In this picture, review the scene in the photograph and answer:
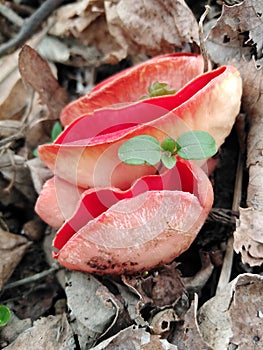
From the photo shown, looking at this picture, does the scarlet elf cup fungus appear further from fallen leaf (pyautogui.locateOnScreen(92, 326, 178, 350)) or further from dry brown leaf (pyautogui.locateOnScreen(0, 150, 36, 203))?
dry brown leaf (pyautogui.locateOnScreen(0, 150, 36, 203))

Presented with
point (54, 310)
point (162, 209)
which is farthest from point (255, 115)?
point (54, 310)

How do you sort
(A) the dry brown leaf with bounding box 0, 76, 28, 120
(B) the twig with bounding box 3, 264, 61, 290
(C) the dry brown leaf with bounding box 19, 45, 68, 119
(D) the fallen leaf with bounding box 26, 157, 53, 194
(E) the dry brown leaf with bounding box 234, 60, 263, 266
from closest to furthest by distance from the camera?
(E) the dry brown leaf with bounding box 234, 60, 263, 266 < (B) the twig with bounding box 3, 264, 61, 290 < (D) the fallen leaf with bounding box 26, 157, 53, 194 < (C) the dry brown leaf with bounding box 19, 45, 68, 119 < (A) the dry brown leaf with bounding box 0, 76, 28, 120

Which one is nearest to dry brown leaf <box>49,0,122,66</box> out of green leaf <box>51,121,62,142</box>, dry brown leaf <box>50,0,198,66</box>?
dry brown leaf <box>50,0,198,66</box>

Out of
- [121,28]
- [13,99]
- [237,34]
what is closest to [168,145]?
[237,34]

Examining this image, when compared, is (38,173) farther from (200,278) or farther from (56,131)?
(200,278)

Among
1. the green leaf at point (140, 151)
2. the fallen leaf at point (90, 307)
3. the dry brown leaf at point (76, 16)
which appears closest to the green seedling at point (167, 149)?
the green leaf at point (140, 151)

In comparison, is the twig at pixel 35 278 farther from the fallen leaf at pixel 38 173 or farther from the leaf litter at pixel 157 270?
the fallen leaf at pixel 38 173
